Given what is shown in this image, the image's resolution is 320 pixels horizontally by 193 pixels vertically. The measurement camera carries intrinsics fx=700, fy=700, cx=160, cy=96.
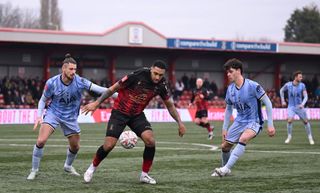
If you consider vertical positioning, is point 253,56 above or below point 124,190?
above

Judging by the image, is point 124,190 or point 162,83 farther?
point 162,83

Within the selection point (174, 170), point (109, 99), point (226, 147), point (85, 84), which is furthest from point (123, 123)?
point (109, 99)

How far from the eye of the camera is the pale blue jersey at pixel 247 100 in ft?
44.1

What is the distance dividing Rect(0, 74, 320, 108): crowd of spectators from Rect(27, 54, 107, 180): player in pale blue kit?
2232cm

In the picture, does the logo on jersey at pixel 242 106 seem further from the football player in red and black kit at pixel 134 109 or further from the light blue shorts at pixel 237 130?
the football player in red and black kit at pixel 134 109

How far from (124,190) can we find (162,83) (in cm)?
221

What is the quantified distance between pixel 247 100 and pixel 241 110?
0.98ft

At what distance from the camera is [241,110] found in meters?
13.7

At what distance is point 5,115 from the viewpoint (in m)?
37.5

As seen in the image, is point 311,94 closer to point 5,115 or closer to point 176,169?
point 5,115

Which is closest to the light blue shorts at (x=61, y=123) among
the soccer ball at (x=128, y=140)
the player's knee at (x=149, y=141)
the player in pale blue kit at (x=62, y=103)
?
the player in pale blue kit at (x=62, y=103)

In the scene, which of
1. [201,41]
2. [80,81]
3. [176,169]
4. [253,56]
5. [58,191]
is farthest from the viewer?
[253,56]

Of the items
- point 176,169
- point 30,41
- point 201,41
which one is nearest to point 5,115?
point 30,41

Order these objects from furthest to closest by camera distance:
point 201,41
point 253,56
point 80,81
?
point 253,56 < point 201,41 < point 80,81
